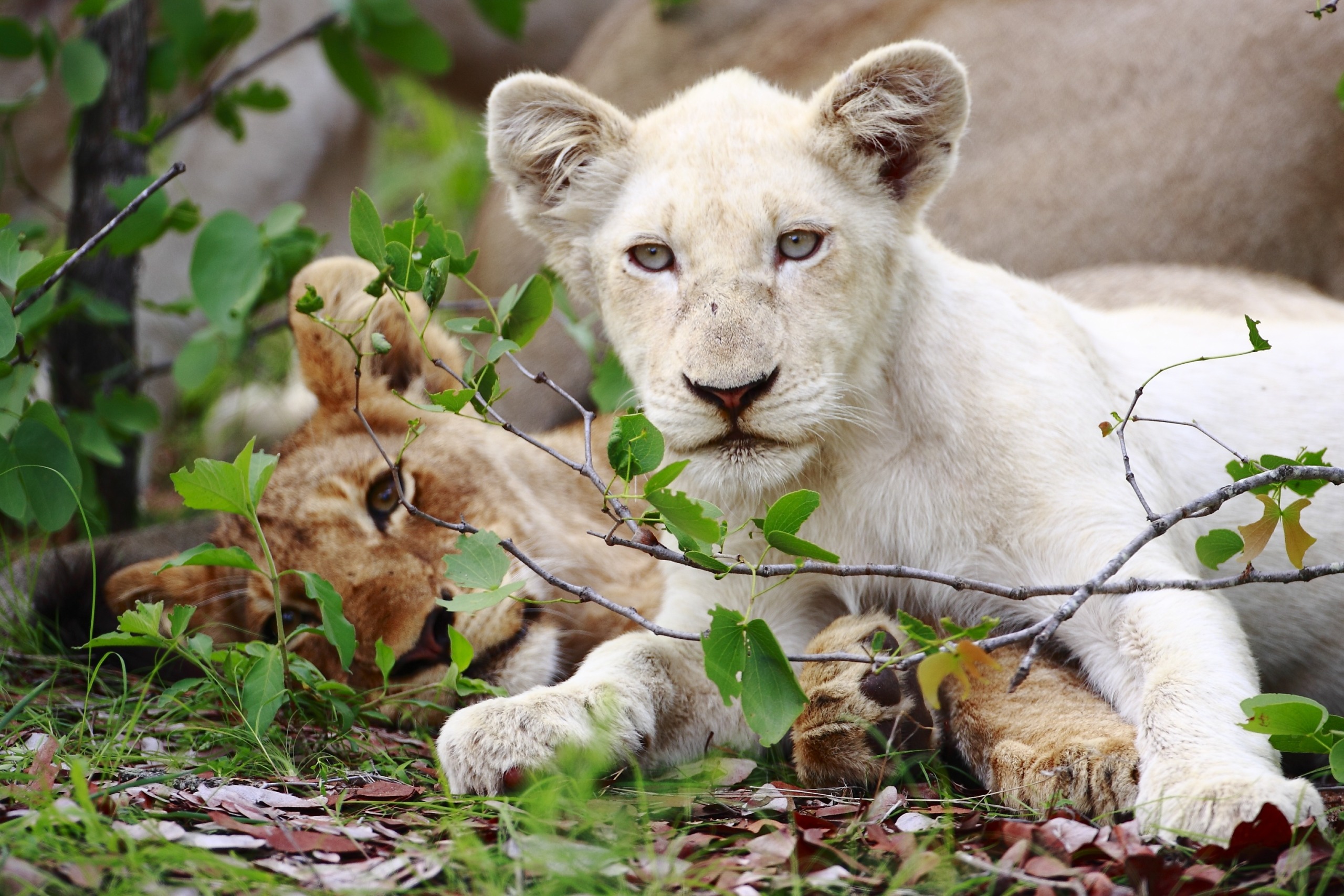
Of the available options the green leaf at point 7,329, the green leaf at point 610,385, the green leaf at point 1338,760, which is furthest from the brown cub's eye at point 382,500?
the green leaf at point 1338,760

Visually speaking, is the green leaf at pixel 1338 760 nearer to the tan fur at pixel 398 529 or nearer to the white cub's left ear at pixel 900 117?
the white cub's left ear at pixel 900 117

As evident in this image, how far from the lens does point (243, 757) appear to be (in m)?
2.64

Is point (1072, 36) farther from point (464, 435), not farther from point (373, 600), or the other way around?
point (373, 600)

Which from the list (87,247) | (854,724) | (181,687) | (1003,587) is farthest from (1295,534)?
(87,247)

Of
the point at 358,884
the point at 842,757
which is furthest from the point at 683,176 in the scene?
the point at 358,884

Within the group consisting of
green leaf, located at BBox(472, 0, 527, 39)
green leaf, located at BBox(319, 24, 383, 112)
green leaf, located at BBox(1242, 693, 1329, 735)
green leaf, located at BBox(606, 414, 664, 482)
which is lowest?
green leaf, located at BBox(1242, 693, 1329, 735)

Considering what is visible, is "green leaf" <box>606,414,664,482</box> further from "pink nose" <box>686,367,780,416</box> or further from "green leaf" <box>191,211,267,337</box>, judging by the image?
"green leaf" <box>191,211,267,337</box>

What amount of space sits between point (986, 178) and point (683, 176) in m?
2.65

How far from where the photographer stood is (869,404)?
9.02 feet

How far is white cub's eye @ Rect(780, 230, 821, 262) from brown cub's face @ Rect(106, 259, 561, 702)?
3.45ft

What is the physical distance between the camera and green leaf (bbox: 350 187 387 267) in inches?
98.9

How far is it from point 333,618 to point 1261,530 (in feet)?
5.74

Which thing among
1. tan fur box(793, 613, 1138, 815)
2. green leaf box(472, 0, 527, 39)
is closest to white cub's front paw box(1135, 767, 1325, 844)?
tan fur box(793, 613, 1138, 815)

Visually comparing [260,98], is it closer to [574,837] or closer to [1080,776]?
[574,837]
